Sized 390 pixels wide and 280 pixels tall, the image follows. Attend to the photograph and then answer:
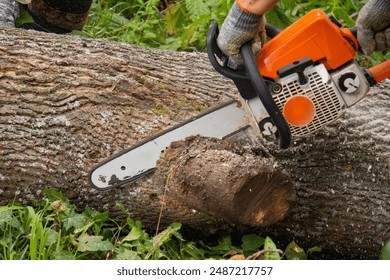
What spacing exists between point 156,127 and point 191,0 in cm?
176

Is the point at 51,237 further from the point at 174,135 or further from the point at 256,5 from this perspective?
the point at 256,5

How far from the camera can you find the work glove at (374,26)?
2867 millimetres

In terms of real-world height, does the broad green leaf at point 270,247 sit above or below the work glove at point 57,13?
above

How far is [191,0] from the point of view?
4816 mm

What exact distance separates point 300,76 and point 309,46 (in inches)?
4.3

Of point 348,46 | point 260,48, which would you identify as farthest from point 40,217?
point 348,46

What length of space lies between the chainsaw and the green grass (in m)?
0.49

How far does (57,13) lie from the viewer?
4.69 meters

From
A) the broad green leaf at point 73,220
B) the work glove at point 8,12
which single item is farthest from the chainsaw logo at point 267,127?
the work glove at point 8,12

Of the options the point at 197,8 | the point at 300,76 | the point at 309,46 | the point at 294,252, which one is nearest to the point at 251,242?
the point at 294,252

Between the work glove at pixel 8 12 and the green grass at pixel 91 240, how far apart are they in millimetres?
1285

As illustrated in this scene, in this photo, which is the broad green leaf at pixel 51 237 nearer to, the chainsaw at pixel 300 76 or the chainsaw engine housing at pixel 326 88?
the chainsaw at pixel 300 76

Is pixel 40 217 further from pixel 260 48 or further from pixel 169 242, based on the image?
pixel 260 48

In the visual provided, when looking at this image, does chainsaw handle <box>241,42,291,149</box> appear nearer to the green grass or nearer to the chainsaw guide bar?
the chainsaw guide bar
